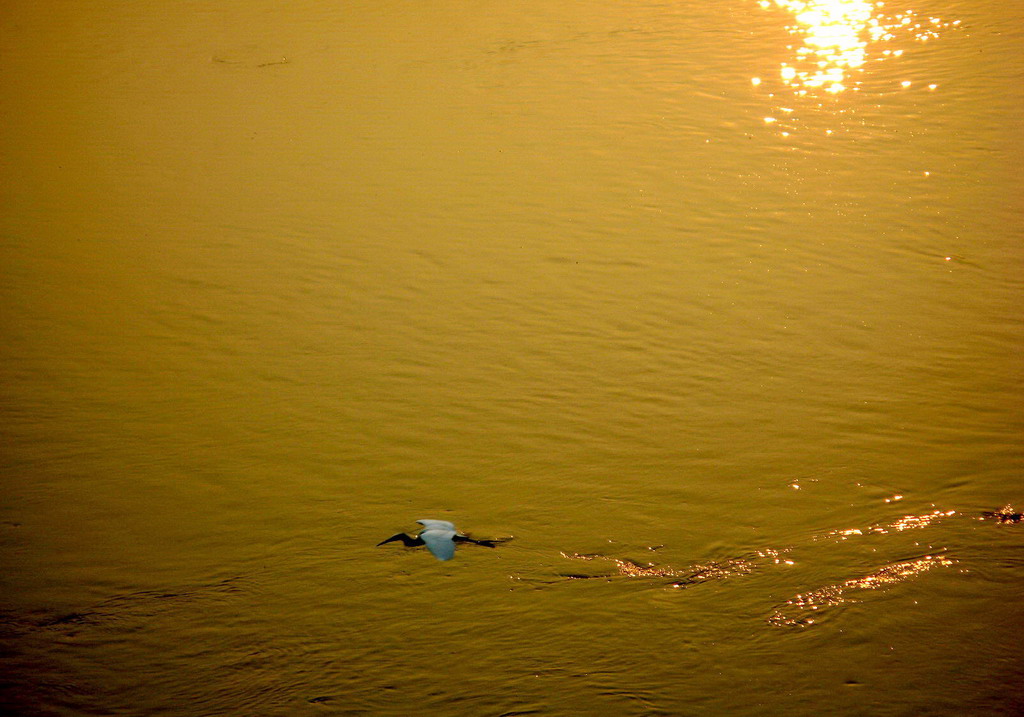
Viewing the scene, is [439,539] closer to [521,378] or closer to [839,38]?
[521,378]

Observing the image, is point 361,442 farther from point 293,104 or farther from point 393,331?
point 293,104

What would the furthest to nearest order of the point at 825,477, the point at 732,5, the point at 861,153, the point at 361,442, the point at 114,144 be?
the point at 732,5, the point at 114,144, the point at 861,153, the point at 361,442, the point at 825,477

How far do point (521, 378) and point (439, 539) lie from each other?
2.20ft

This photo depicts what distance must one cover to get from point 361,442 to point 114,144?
7.31 feet

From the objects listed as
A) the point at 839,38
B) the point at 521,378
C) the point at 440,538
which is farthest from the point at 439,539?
the point at 839,38

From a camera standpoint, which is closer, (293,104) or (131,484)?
(131,484)

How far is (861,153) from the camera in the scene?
11.2 ft

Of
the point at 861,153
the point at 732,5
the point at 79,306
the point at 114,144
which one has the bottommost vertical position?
the point at 79,306

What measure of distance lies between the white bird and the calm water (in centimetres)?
5

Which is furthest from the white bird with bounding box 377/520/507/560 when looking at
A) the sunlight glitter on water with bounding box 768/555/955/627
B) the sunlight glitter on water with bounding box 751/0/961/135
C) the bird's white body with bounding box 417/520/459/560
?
the sunlight glitter on water with bounding box 751/0/961/135

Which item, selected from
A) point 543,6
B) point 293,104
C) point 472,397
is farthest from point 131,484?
point 543,6

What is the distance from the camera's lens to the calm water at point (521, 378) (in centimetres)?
166

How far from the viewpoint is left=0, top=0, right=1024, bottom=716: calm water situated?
1664mm

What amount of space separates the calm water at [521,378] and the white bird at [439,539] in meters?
0.05
